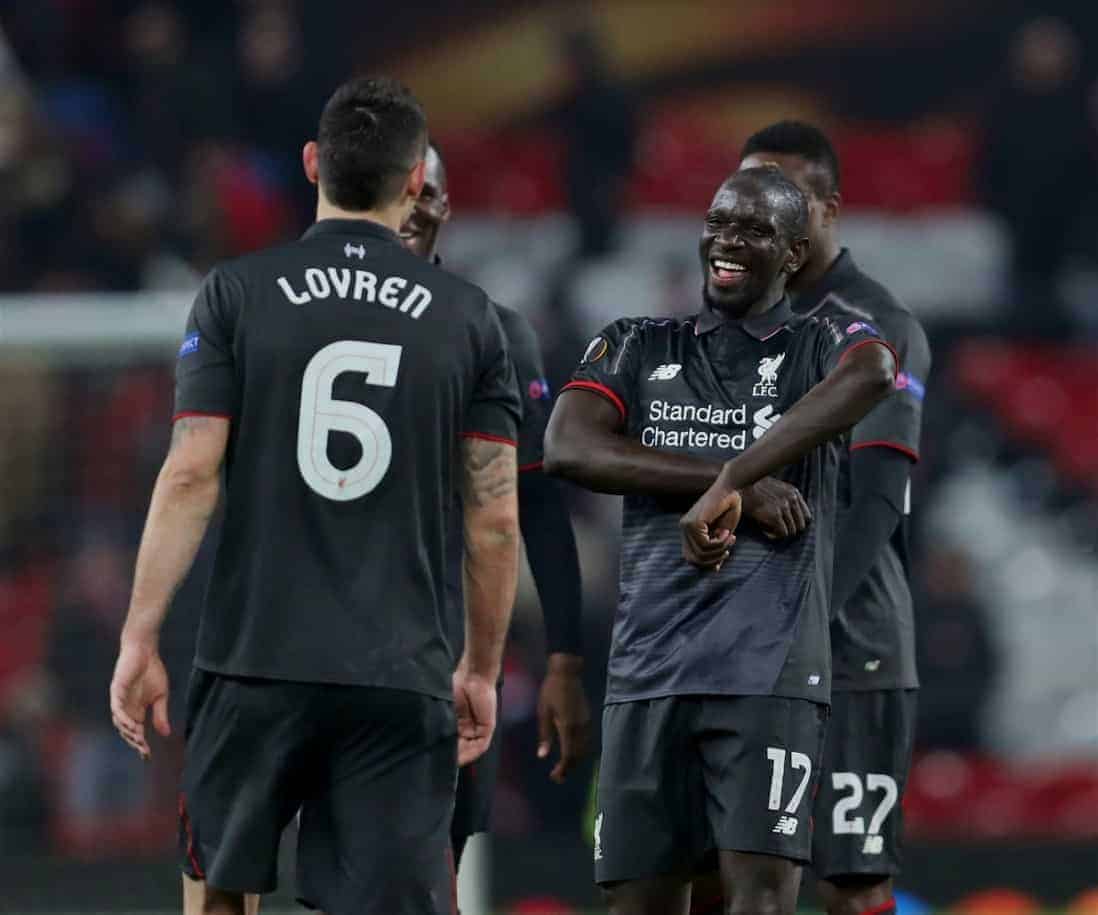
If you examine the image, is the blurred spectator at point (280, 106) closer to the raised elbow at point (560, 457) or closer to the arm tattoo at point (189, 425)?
the raised elbow at point (560, 457)

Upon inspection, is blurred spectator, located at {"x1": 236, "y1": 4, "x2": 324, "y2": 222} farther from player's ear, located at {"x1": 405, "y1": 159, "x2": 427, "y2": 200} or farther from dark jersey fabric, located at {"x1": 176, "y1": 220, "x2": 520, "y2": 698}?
dark jersey fabric, located at {"x1": 176, "y1": 220, "x2": 520, "y2": 698}

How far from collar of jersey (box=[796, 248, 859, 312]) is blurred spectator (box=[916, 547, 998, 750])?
5.95 metres

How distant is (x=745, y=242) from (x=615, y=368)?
395 millimetres

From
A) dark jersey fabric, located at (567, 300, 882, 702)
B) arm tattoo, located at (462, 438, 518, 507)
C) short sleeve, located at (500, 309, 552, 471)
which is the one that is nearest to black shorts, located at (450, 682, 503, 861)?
short sleeve, located at (500, 309, 552, 471)

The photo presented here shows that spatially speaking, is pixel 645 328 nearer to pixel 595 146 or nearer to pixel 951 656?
pixel 951 656

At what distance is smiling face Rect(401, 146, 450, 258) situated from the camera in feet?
18.9

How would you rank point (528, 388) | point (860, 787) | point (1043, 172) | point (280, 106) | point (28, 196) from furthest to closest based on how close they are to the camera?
point (1043, 172), point (280, 106), point (28, 196), point (528, 388), point (860, 787)

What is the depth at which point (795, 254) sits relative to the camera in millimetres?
4895

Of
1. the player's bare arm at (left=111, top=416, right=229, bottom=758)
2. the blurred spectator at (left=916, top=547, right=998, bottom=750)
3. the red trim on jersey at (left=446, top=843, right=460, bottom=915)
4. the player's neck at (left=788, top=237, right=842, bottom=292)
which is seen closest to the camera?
the player's bare arm at (left=111, top=416, right=229, bottom=758)

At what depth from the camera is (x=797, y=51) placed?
16.4m

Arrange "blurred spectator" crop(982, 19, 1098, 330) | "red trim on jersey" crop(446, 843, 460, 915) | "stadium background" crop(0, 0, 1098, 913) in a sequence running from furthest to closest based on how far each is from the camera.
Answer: "blurred spectator" crop(982, 19, 1098, 330)
"stadium background" crop(0, 0, 1098, 913)
"red trim on jersey" crop(446, 843, 460, 915)

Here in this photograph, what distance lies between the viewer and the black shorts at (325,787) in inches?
176

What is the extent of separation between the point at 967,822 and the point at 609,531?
98.6 inches

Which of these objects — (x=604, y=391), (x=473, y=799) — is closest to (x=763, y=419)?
(x=604, y=391)
